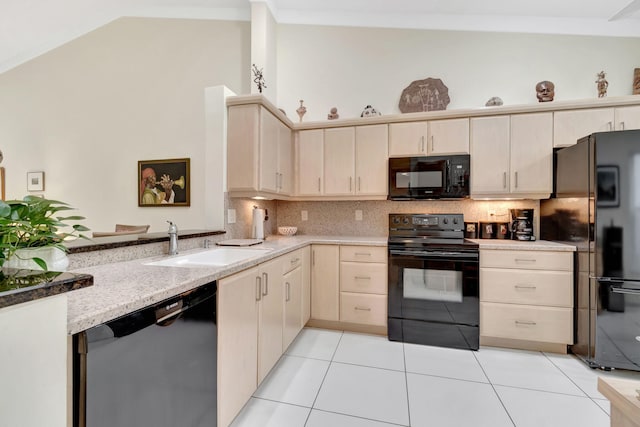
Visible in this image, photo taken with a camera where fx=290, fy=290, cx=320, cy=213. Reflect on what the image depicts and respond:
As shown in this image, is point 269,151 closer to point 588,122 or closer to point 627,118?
point 588,122

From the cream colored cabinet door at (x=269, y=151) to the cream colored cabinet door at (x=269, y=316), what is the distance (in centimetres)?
83

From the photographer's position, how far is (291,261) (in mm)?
2340

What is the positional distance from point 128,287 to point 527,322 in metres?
2.86

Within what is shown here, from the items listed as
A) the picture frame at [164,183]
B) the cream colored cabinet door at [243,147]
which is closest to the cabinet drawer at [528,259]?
the cream colored cabinet door at [243,147]

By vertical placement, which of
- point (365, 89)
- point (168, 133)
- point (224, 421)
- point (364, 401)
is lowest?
point (364, 401)

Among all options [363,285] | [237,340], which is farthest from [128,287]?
[363,285]

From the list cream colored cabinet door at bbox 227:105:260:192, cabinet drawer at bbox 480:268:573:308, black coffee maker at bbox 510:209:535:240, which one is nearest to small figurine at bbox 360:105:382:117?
cream colored cabinet door at bbox 227:105:260:192

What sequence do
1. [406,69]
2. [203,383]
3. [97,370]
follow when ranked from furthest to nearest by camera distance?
[406,69]
[203,383]
[97,370]

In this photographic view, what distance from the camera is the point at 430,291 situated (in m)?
2.57

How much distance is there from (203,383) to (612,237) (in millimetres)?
2736

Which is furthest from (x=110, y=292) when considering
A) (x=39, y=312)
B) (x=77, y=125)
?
(x=77, y=125)

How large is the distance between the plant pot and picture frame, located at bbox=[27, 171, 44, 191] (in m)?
4.99

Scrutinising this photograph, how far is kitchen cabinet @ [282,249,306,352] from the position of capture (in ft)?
7.22

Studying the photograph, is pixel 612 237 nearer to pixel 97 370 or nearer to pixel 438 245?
pixel 438 245
